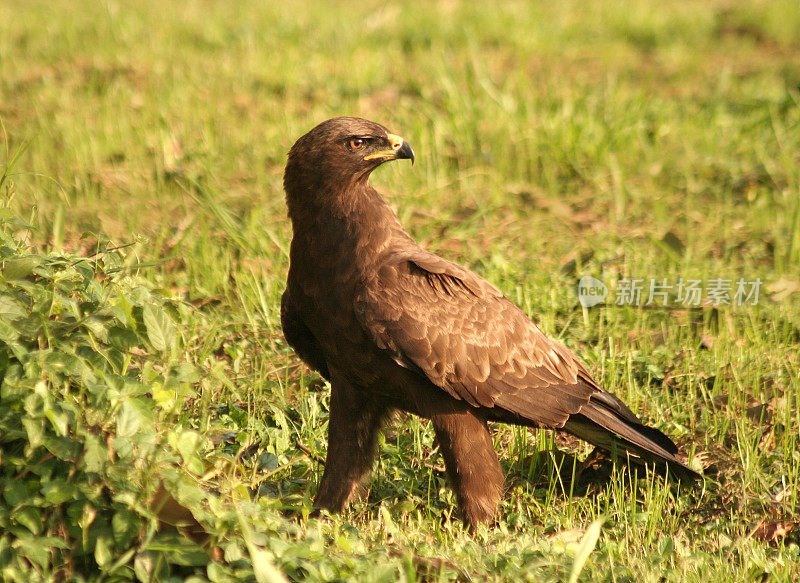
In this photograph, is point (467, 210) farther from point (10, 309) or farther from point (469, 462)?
point (10, 309)

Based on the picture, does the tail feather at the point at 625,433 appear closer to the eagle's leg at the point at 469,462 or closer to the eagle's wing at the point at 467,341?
the eagle's wing at the point at 467,341

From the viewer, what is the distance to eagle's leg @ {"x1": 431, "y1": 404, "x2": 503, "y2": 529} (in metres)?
3.46

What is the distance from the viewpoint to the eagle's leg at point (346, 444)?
3686 millimetres

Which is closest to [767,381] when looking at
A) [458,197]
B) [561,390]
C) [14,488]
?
[561,390]

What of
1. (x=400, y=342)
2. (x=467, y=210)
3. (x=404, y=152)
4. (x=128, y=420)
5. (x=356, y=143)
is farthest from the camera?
(x=467, y=210)

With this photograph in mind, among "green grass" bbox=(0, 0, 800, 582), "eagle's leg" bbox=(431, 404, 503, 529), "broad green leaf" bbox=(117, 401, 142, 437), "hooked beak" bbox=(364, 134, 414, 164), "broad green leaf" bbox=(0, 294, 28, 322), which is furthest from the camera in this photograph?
"hooked beak" bbox=(364, 134, 414, 164)

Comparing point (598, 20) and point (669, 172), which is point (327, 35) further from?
point (669, 172)

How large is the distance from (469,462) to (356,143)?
132 cm

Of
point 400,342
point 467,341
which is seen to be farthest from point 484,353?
point 400,342

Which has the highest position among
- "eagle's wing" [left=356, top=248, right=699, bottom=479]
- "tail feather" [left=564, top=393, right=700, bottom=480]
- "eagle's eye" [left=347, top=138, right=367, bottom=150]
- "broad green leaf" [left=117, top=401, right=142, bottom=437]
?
"eagle's eye" [left=347, top=138, right=367, bottom=150]

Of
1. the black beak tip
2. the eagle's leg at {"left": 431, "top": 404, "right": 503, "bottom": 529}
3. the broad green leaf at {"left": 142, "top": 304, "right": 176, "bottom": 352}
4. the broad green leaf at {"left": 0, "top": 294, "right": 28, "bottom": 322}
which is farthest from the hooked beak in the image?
the broad green leaf at {"left": 0, "top": 294, "right": 28, "bottom": 322}

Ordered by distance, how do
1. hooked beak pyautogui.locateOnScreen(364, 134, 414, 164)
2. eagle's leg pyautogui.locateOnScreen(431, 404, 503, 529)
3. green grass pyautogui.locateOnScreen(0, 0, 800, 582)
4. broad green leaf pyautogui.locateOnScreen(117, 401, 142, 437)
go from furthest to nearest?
hooked beak pyautogui.locateOnScreen(364, 134, 414, 164) → eagle's leg pyautogui.locateOnScreen(431, 404, 503, 529) → green grass pyautogui.locateOnScreen(0, 0, 800, 582) → broad green leaf pyautogui.locateOnScreen(117, 401, 142, 437)

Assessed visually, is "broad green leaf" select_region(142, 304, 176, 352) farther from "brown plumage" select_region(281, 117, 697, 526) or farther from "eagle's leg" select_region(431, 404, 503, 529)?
"eagle's leg" select_region(431, 404, 503, 529)

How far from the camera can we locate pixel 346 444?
3695 mm
